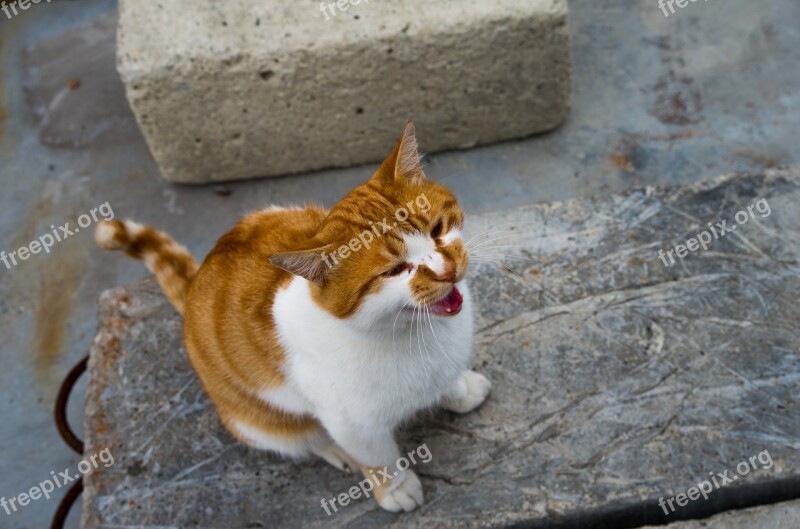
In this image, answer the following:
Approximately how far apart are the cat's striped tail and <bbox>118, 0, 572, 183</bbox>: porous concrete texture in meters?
0.75

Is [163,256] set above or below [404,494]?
above

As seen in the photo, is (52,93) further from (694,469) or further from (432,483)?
(694,469)

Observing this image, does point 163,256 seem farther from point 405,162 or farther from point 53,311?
point 53,311

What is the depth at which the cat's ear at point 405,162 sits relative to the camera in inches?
55.7

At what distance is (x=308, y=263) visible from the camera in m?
1.32

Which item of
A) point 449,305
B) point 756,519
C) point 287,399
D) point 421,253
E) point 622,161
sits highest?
point 421,253

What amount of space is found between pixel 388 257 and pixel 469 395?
629mm

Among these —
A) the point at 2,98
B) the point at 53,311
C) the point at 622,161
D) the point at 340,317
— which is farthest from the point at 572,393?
the point at 2,98

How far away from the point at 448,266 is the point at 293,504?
2.58 feet

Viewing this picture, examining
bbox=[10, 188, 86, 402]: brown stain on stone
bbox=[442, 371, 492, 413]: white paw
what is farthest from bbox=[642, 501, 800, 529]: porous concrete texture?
bbox=[10, 188, 86, 402]: brown stain on stone

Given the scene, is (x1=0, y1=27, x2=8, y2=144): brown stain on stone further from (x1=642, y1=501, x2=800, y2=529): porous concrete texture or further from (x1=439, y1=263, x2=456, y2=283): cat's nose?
(x1=642, y1=501, x2=800, y2=529): porous concrete texture

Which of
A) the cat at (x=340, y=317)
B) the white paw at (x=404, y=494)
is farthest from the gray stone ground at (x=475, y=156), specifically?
the white paw at (x=404, y=494)

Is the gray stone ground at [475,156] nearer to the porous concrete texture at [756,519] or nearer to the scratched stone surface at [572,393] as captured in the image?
the scratched stone surface at [572,393]

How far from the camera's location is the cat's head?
1.32 meters
